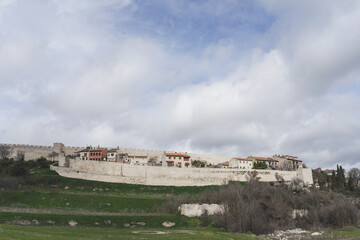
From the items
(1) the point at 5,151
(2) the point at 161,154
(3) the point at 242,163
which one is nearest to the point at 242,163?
(3) the point at 242,163

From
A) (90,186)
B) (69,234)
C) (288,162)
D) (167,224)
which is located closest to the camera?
(69,234)

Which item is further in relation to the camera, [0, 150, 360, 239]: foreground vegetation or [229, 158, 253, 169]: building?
[229, 158, 253, 169]: building

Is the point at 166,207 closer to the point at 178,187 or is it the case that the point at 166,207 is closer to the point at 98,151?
the point at 178,187

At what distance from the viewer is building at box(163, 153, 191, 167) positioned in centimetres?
9025

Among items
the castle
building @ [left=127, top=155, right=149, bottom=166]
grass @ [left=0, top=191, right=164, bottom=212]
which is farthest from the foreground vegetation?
building @ [left=127, top=155, right=149, bottom=166]

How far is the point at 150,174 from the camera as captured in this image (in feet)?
229

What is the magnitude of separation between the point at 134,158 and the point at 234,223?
5883 centimetres

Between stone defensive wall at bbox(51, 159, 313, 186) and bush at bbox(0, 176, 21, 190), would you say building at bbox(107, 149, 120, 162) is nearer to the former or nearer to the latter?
stone defensive wall at bbox(51, 159, 313, 186)

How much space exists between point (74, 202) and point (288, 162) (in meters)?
77.3

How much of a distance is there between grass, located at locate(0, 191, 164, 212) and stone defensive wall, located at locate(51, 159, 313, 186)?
18958 mm

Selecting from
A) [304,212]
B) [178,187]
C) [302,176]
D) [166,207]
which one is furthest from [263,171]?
[166,207]

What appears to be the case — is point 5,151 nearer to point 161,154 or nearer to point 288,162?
point 161,154

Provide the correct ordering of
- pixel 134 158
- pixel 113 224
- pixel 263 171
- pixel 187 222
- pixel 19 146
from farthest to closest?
pixel 134 158, pixel 19 146, pixel 263 171, pixel 187 222, pixel 113 224

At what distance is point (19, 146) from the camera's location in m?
81.7
